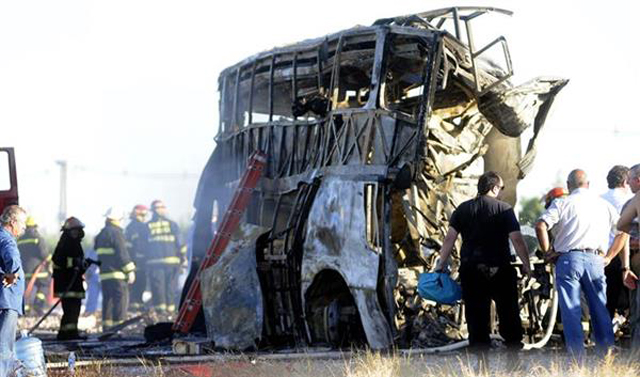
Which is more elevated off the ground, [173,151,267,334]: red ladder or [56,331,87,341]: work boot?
[173,151,267,334]: red ladder

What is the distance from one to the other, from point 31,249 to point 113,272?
330cm

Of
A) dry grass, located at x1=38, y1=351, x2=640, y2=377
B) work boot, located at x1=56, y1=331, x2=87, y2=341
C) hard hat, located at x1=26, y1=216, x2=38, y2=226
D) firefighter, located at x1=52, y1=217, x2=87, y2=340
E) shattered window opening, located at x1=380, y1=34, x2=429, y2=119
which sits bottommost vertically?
work boot, located at x1=56, y1=331, x2=87, y2=341

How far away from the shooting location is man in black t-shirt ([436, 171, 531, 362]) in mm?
10172

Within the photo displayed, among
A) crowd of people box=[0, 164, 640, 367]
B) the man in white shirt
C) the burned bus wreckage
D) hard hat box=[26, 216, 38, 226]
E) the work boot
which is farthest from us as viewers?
hard hat box=[26, 216, 38, 226]

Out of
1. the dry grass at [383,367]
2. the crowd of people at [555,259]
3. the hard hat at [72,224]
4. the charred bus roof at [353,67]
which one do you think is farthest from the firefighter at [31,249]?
the crowd of people at [555,259]

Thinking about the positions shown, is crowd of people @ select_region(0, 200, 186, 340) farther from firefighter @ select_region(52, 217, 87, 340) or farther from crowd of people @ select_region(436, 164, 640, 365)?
crowd of people @ select_region(436, 164, 640, 365)

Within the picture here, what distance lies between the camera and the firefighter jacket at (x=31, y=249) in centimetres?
2056

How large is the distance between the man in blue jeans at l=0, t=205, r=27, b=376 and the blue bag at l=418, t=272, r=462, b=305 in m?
3.39

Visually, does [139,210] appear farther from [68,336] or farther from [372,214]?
[372,214]

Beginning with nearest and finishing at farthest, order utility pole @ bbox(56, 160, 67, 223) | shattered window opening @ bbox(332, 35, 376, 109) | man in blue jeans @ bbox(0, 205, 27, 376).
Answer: man in blue jeans @ bbox(0, 205, 27, 376), shattered window opening @ bbox(332, 35, 376, 109), utility pole @ bbox(56, 160, 67, 223)

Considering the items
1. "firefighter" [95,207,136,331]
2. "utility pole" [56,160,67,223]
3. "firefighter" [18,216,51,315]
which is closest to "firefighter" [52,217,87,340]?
"firefighter" [95,207,136,331]

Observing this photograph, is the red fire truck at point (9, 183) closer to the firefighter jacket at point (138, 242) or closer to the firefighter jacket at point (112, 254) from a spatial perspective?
the firefighter jacket at point (112, 254)

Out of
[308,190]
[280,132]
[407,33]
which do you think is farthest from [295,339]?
[407,33]

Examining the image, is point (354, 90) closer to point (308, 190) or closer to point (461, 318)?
point (308, 190)
